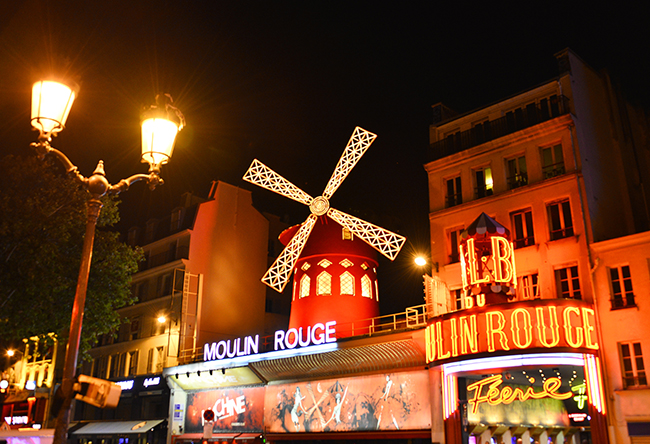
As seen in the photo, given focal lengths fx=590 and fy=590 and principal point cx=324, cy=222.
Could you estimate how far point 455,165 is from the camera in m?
18.8

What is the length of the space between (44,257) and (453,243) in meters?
11.4

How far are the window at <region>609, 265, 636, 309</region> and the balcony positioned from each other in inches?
A: 184

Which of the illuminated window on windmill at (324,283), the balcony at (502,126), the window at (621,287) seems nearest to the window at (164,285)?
the illuminated window on windmill at (324,283)

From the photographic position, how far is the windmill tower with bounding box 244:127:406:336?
2164 centimetres

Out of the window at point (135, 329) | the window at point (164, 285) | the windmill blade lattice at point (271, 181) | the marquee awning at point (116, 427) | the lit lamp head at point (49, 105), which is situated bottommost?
the marquee awning at point (116, 427)

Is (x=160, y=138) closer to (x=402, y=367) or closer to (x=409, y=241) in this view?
(x=402, y=367)

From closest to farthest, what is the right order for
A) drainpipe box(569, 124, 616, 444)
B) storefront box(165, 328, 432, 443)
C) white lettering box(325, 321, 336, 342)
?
drainpipe box(569, 124, 616, 444), storefront box(165, 328, 432, 443), white lettering box(325, 321, 336, 342)

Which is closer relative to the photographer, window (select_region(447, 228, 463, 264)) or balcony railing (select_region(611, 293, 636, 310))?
balcony railing (select_region(611, 293, 636, 310))

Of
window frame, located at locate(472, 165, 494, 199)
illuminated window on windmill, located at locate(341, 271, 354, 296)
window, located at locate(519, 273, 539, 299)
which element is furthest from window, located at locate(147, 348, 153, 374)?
window, located at locate(519, 273, 539, 299)

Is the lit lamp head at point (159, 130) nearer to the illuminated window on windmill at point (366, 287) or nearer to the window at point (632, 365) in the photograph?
the window at point (632, 365)

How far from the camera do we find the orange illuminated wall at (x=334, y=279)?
21.6m

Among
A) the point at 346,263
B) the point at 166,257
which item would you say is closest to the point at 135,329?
the point at 166,257

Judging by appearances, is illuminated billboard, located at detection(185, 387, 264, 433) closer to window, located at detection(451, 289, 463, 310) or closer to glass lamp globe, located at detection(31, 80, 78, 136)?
window, located at detection(451, 289, 463, 310)

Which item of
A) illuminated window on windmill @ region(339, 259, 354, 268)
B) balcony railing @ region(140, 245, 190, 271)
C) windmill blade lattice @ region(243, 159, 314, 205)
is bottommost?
illuminated window on windmill @ region(339, 259, 354, 268)
